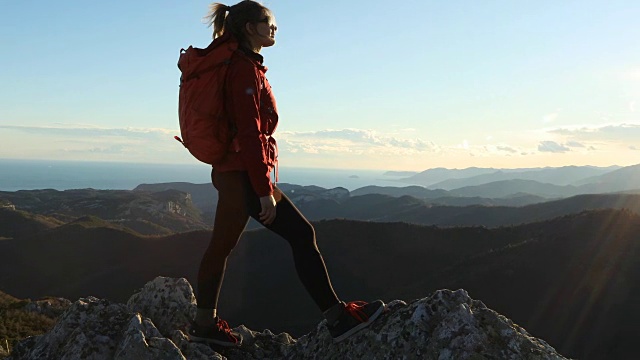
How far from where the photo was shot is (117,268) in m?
53.4

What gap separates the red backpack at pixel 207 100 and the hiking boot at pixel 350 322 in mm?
1959

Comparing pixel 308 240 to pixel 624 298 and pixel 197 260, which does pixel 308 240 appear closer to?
pixel 624 298

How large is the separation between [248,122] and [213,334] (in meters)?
Result: 2.42

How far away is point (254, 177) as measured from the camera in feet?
13.4

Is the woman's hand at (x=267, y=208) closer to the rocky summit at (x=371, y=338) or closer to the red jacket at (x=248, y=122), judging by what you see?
the red jacket at (x=248, y=122)

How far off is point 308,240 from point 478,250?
50734 millimetres

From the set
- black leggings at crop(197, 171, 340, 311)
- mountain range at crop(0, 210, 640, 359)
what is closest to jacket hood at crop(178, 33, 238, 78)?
black leggings at crop(197, 171, 340, 311)

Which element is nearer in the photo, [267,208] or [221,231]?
[267,208]

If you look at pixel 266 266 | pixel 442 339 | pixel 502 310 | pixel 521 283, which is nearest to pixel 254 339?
pixel 442 339

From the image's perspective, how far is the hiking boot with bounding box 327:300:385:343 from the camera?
444cm

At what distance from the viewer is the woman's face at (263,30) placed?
170 inches

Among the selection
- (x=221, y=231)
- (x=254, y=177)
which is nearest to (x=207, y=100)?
(x=254, y=177)

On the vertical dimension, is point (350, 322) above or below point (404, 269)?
above

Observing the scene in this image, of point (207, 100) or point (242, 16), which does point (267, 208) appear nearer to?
point (207, 100)
